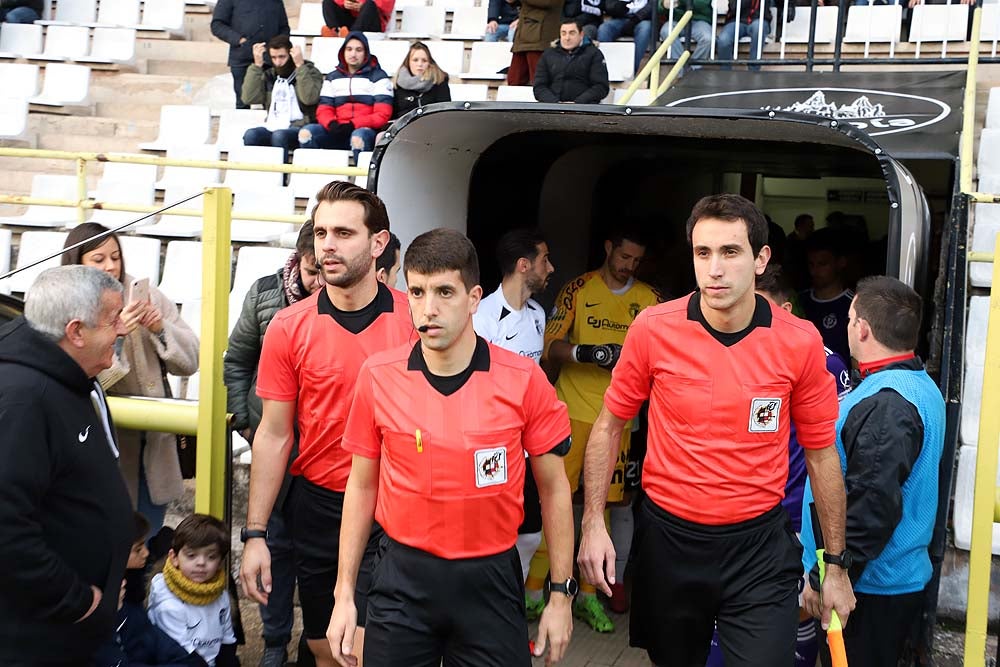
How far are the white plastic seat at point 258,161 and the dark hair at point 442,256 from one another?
6625 millimetres

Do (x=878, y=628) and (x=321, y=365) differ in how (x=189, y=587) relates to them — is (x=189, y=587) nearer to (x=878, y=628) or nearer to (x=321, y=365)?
(x=321, y=365)

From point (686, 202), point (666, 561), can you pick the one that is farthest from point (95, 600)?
point (686, 202)

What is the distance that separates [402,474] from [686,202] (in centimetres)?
695

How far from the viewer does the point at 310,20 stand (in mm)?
13141

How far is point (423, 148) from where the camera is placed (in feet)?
18.0

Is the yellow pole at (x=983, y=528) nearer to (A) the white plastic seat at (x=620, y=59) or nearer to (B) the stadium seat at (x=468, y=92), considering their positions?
(A) the white plastic seat at (x=620, y=59)

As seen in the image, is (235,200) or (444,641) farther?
(235,200)

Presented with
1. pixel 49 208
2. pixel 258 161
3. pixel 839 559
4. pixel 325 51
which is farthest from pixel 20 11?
pixel 839 559

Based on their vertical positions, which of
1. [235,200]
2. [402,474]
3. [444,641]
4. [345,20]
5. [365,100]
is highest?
[345,20]

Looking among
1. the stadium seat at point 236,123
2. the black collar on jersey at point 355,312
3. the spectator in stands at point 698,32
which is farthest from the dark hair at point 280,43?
the black collar on jersey at point 355,312

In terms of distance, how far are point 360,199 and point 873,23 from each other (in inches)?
300

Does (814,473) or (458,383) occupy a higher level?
(458,383)

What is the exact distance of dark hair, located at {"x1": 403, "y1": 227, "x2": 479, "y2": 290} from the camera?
3.28 metres

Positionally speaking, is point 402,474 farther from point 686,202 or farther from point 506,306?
point 686,202
